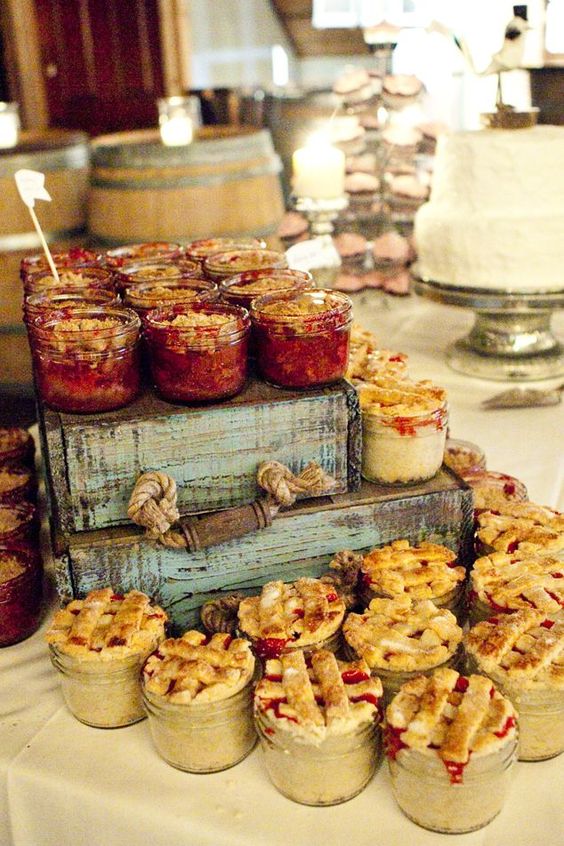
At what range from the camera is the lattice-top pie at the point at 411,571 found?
1.45 m

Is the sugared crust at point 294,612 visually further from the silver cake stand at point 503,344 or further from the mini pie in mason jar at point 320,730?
the silver cake stand at point 503,344

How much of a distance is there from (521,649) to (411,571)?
265 millimetres

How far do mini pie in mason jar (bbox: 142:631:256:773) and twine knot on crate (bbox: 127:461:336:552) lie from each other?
205 mm

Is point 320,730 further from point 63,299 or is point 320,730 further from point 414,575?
point 63,299

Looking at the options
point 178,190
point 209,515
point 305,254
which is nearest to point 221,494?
point 209,515

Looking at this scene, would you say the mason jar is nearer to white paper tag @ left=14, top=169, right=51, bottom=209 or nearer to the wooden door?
white paper tag @ left=14, top=169, right=51, bottom=209

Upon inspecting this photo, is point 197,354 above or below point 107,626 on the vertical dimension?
above

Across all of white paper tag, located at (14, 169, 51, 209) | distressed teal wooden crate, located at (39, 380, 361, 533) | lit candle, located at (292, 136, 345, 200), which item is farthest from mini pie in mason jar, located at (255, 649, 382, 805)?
lit candle, located at (292, 136, 345, 200)

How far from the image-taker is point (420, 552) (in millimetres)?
1547

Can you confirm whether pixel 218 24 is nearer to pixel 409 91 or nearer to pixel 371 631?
pixel 409 91

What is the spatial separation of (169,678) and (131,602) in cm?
21

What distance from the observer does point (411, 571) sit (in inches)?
59.1

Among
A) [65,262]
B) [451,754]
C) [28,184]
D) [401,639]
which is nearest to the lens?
[451,754]

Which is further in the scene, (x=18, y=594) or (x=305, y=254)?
(x=305, y=254)
